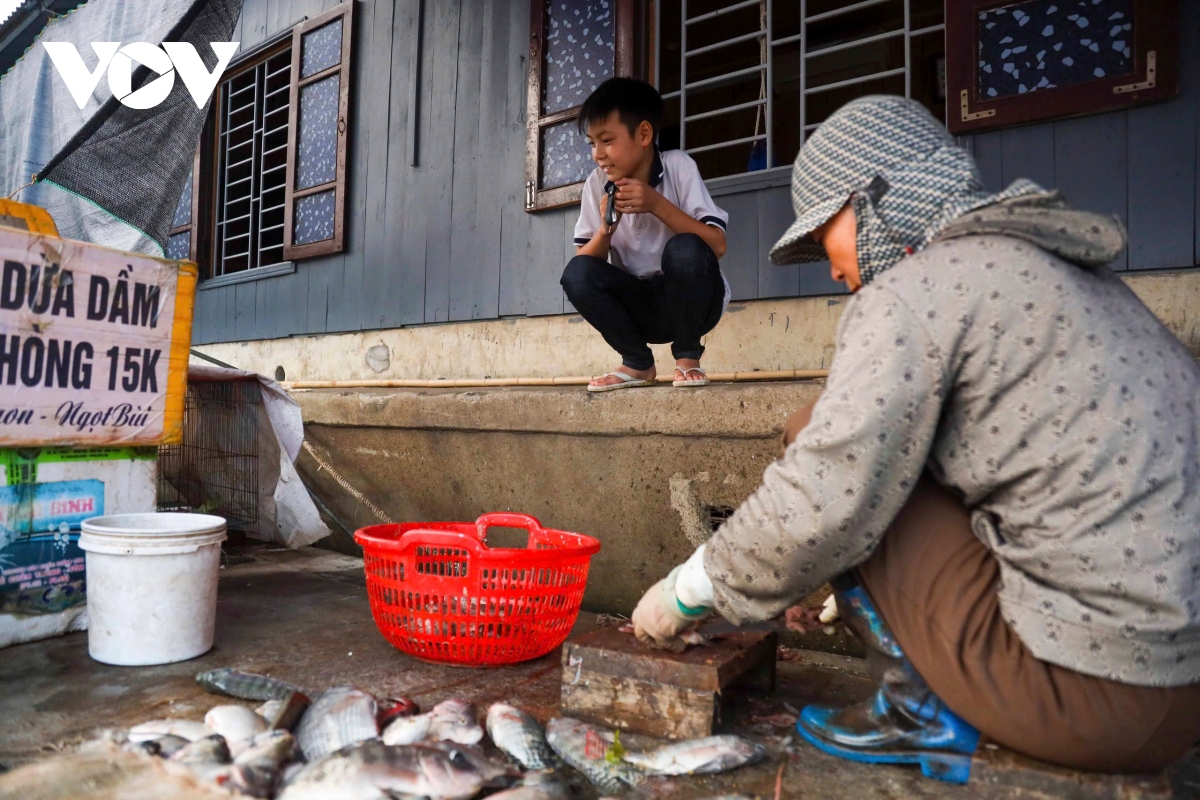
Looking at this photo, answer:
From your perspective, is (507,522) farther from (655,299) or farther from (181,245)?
(181,245)

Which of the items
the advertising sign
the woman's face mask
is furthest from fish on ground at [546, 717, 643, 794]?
the advertising sign

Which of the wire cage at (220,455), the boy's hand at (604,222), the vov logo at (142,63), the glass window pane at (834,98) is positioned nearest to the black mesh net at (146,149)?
the vov logo at (142,63)

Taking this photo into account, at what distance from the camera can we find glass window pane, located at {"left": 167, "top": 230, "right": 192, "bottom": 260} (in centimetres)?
793

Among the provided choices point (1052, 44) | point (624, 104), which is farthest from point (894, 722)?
point (1052, 44)

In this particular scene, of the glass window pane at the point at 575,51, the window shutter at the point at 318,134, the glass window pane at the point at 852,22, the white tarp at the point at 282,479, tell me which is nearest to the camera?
the white tarp at the point at 282,479

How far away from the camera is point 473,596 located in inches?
101

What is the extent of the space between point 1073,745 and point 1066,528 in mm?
477

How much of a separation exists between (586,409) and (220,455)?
8.07 feet

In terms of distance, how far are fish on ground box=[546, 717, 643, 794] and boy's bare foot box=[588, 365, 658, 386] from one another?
70.8 inches

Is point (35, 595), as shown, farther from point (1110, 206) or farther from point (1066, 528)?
point (1110, 206)

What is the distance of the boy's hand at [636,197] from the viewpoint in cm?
349

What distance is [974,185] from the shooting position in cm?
171

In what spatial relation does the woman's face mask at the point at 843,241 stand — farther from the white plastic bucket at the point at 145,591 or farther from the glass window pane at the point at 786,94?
the glass window pane at the point at 786,94

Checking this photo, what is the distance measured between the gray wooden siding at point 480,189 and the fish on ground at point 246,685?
2917 mm
